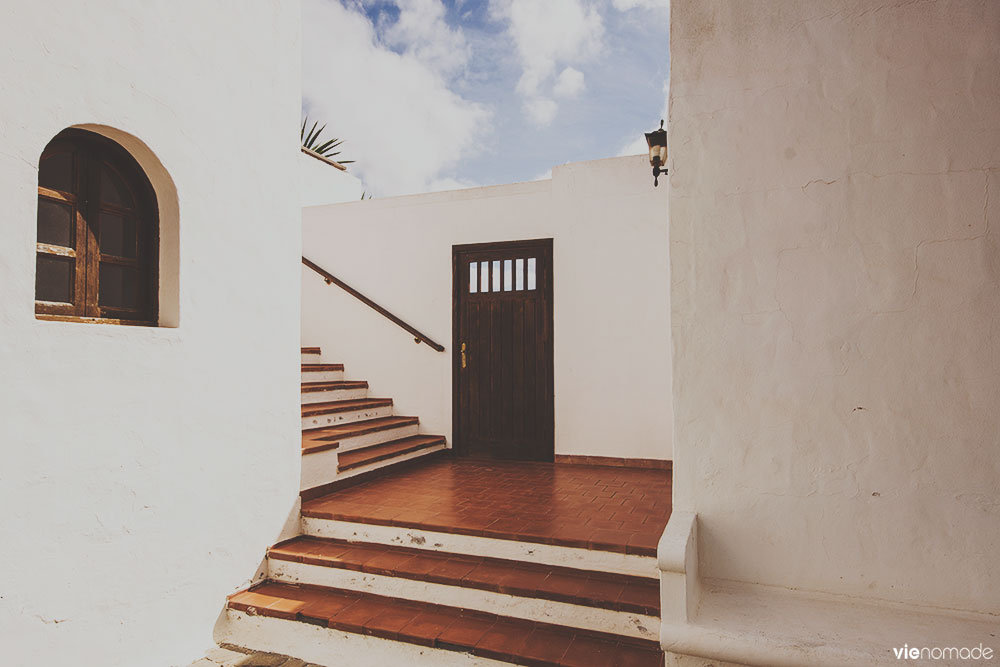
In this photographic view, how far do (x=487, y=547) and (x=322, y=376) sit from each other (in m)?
3.71

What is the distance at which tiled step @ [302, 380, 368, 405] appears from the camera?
572 cm

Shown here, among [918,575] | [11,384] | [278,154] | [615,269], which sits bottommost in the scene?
[918,575]

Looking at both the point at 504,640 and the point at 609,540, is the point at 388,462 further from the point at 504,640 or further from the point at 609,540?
the point at 504,640

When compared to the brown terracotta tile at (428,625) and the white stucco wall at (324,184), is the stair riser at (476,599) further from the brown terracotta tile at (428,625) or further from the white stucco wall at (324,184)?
the white stucco wall at (324,184)

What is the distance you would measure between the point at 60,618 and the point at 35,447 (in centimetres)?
79

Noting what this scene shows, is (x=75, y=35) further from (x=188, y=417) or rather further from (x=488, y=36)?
(x=488, y=36)

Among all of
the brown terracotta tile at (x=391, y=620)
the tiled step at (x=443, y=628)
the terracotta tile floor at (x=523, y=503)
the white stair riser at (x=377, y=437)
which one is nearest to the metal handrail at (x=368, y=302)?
the white stair riser at (x=377, y=437)

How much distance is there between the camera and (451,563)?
11.1 feet

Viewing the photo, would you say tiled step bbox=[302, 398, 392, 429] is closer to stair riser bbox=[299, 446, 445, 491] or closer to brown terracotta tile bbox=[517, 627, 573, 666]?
stair riser bbox=[299, 446, 445, 491]


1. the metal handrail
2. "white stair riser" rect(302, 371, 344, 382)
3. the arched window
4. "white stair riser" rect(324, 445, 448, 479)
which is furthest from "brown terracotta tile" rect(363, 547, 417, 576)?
"white stair riser" rect(302, 371, 344, 382)

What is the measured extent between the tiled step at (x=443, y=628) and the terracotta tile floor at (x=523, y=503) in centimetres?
52

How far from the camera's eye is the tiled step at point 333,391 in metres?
5.72

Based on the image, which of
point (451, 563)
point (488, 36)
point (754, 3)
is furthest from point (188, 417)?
point (488, 36)

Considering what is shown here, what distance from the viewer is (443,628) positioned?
2.87 metres
